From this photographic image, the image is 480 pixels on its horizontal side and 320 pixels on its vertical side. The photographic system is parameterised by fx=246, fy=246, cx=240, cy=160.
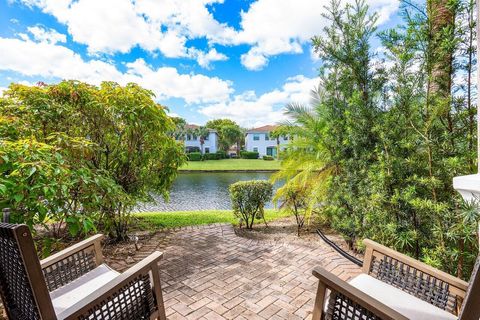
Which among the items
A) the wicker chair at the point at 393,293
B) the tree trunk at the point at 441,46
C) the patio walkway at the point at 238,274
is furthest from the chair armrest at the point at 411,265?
the tree trunk at the point at 441,46

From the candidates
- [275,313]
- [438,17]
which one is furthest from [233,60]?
[275,313]

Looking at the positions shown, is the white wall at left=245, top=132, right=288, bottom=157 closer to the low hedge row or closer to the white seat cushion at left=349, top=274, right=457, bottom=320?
the low hedge row

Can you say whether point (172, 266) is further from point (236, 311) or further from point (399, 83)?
point (399, 83)

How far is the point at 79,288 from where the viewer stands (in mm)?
1648

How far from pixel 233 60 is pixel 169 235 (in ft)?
36.4

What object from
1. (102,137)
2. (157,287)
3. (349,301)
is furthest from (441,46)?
(102,137)

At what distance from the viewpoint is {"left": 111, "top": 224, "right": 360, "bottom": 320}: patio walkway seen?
7.29ft

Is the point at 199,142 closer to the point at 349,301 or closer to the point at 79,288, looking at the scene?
the point at 79,288

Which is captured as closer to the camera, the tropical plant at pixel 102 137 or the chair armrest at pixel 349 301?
the chair armrest at pixel 349 301

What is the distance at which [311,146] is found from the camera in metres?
4.57

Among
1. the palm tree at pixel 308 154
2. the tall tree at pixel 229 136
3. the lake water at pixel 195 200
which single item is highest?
A: the tall tree at pixel 229 136

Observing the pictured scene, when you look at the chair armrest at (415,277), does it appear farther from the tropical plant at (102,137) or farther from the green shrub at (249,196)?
the green shrub at (249,196)

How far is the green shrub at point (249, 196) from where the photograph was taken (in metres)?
4.66

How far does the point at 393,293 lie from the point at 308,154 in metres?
3.24
